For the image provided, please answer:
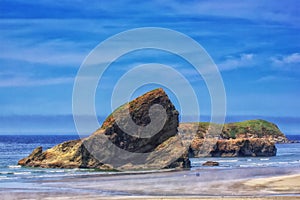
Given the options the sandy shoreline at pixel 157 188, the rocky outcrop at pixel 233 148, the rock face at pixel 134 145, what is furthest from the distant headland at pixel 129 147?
the rocky outcrop at pixel 233 148

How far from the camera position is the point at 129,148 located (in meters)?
87.4

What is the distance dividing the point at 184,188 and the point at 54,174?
27.7m

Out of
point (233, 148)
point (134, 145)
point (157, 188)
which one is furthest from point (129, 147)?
point (233, 148)

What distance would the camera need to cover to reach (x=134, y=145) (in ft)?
287

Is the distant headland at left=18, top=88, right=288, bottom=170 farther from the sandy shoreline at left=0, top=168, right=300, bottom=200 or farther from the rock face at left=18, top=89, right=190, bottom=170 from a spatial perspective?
the sandy shoreline at left=0, top=168, right=300, bottom=200

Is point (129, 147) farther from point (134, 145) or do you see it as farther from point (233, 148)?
point (233, 148)

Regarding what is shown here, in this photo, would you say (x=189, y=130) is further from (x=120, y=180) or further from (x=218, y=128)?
(x=120, y=180)

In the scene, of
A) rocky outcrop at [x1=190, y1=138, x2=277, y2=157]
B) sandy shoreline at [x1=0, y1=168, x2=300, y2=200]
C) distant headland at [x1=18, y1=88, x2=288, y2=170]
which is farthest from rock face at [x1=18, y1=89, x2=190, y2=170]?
rocky outcrop at [x1=190, y1=138, x2=277, y2=157]

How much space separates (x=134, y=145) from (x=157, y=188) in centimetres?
3140

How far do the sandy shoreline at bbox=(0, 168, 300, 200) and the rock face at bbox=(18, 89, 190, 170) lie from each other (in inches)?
573

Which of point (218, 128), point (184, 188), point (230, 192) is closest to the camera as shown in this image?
point (230, 192)

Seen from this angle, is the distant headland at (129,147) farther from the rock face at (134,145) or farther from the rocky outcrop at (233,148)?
the rocky outcrop at (233,148)

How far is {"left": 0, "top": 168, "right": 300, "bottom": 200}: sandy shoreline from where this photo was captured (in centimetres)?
4922

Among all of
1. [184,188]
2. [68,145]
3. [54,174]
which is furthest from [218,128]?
[184,188]
